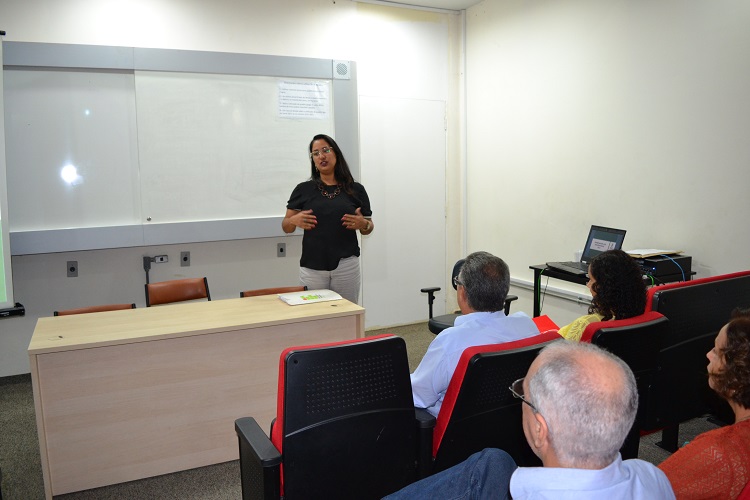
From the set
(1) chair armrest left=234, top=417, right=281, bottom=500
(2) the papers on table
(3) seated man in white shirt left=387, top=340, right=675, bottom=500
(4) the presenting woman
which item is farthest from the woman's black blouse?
(3) seated man in white shirt left=387, top=340, right=675, bottom=500

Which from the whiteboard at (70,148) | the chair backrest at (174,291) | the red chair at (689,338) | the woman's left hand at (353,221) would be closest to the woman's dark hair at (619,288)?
the red chair at (689,338)

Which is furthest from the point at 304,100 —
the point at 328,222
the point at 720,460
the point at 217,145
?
the point at 720,460

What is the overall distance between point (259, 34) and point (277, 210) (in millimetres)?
1406

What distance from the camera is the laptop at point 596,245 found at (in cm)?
370

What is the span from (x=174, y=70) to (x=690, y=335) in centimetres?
371

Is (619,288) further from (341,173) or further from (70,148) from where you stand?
(70,148)

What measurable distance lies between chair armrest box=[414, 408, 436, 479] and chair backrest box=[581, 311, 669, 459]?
652mm

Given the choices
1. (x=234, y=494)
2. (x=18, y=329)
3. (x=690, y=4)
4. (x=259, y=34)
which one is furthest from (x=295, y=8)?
(x=234, y=494)

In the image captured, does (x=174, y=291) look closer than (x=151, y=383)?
No

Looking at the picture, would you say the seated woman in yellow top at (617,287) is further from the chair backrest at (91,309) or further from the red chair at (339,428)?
the chair backrest at (91,309)

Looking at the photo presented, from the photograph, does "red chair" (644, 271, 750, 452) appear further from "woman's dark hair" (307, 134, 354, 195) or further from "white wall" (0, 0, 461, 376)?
"white wall" (0, 0, 461, 376)

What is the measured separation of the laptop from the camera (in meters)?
3.70

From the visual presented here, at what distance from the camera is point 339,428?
1708 millimetres

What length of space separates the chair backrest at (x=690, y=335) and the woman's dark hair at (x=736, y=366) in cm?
90
